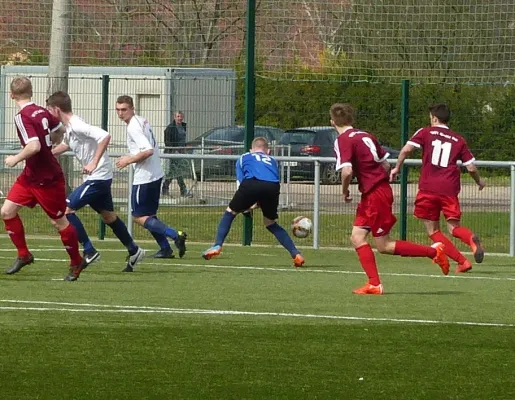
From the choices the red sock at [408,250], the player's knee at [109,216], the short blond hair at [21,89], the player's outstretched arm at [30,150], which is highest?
the short blond hair at [21,89]

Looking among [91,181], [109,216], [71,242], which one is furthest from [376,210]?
[91,181]

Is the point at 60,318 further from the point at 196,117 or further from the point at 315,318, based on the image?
the point at 196,117

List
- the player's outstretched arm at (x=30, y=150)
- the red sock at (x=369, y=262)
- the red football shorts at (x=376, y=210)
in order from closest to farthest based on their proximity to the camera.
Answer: the red sock at (x=369, y=262) < the red football shorts at (x=376, y=210) < the player's outstretched arm at (x=30, y=150)

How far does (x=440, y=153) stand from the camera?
1509cm

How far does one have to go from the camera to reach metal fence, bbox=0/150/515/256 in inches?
745

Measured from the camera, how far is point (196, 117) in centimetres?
2070

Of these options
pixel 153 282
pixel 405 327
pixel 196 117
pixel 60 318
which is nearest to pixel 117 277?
pixel 153 282

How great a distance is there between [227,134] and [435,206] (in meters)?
6.32

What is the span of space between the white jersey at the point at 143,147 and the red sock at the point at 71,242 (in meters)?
2.58

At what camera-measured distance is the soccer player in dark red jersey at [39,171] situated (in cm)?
1306

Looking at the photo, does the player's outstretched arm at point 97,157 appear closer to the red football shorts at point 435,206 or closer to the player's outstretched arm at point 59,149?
the player's outstretched arm at point 59,149

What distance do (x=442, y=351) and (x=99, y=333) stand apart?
7.59 ft

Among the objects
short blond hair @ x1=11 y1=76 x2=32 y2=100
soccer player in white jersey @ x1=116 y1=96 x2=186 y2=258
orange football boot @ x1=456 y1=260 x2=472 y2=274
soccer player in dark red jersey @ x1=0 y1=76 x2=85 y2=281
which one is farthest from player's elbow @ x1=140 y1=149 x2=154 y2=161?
orange football boot @ x1=456 y1=260 x2=472 y2=274

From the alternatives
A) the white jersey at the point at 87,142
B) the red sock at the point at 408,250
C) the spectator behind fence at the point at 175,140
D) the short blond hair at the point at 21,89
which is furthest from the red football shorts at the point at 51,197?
the spectator behind fence at the point at 175,140
